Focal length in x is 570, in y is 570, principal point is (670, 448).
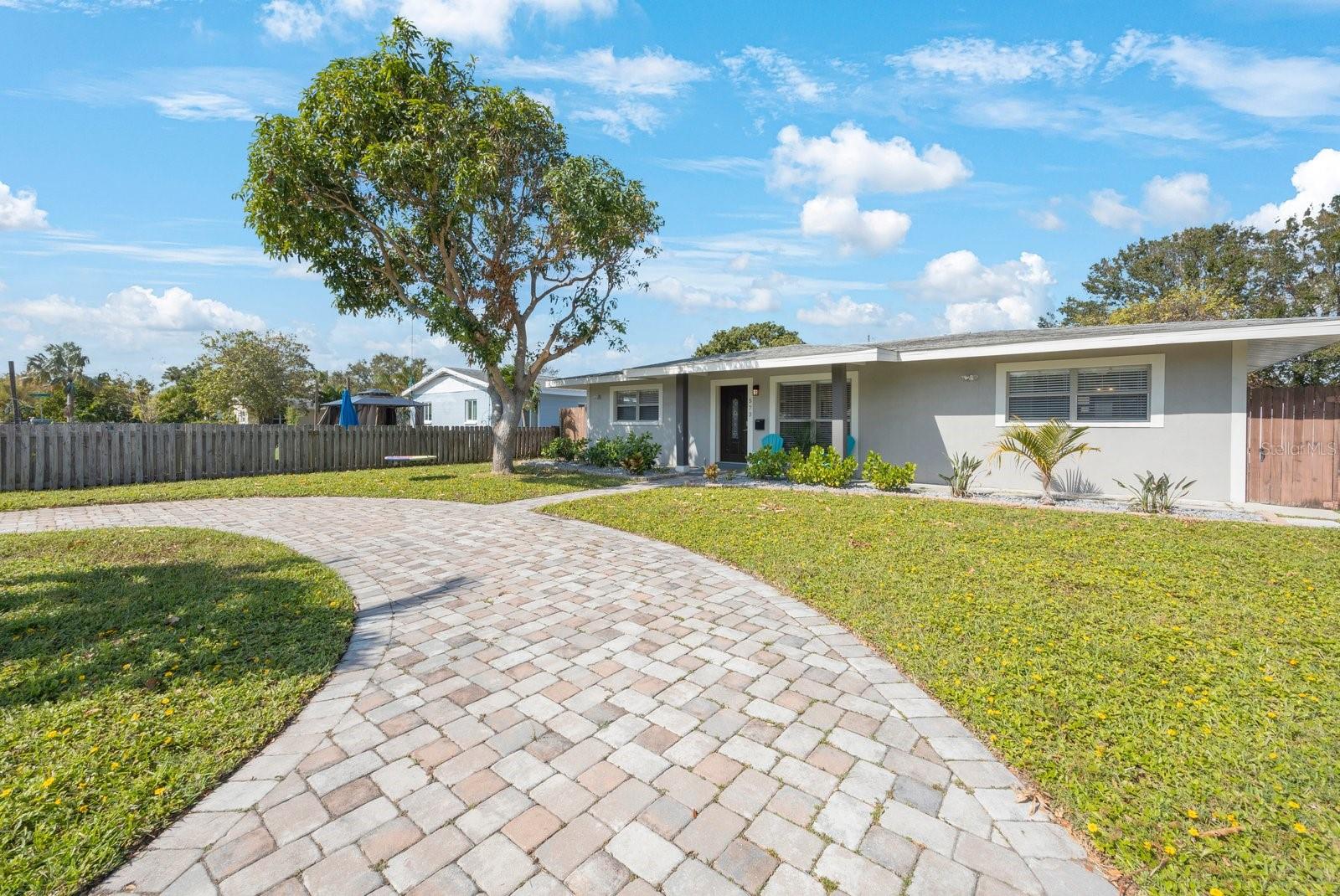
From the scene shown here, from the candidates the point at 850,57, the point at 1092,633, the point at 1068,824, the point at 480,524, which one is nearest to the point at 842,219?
the point at 850,57

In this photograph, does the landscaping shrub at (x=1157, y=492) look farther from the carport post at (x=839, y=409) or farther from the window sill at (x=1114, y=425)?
the carport post at (x=839, y=409)

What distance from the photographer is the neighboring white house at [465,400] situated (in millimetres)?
26453

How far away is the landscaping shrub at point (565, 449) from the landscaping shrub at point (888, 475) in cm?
879

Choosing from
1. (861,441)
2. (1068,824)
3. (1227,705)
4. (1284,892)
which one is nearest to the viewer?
(1284,892)

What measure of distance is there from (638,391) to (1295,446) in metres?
12.6

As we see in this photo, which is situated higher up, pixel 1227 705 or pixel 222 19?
pixel 222 19

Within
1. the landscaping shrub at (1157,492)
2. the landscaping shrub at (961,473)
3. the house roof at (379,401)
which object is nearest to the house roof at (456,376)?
the house roof at (379,401)

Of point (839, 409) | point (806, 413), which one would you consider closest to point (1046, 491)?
point (839, 409)

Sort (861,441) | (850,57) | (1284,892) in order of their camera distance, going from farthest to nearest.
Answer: (861,441) → (850,57) → (1284,892)

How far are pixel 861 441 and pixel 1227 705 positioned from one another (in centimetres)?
922

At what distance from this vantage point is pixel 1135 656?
3.39 meters

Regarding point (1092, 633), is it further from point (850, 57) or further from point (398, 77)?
point (398, 77)

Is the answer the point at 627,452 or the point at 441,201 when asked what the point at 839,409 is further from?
the point at 441,201

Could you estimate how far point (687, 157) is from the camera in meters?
12.0
